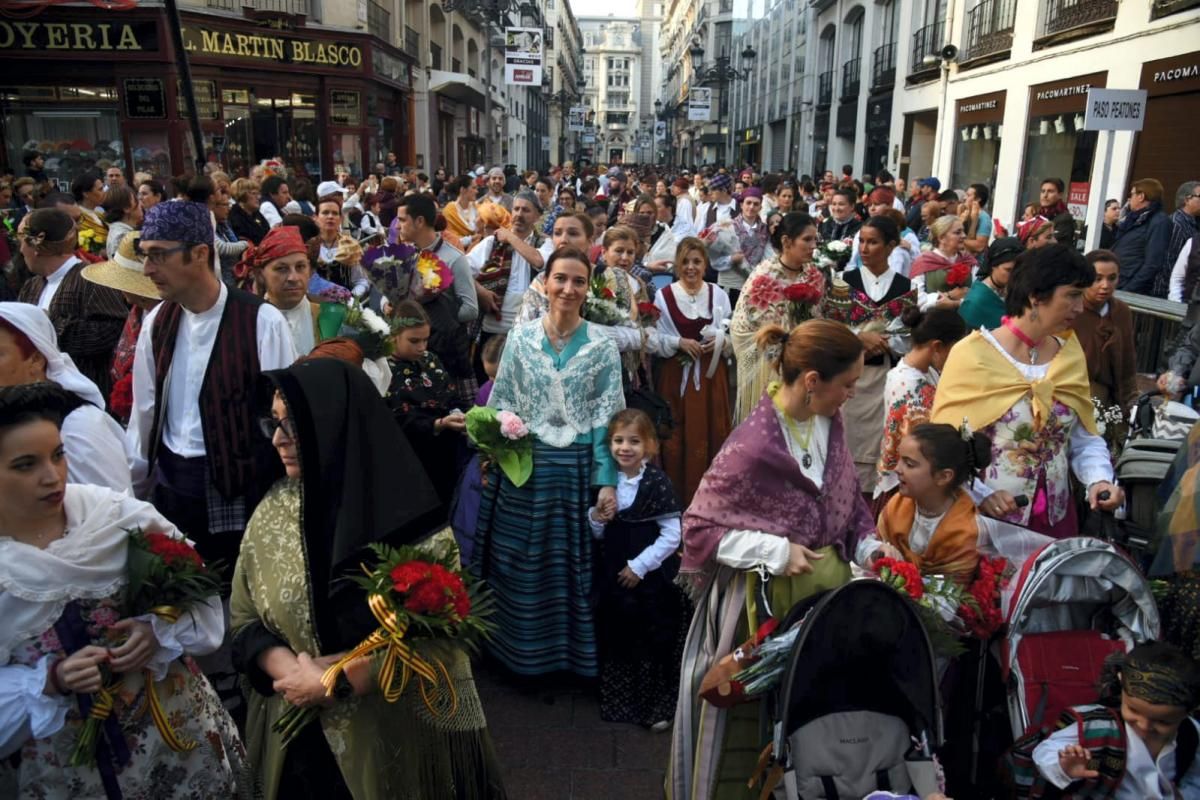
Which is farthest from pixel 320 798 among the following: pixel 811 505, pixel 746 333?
pixel 746 333

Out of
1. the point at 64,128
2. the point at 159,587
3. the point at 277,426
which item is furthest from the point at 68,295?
the point at 64,128

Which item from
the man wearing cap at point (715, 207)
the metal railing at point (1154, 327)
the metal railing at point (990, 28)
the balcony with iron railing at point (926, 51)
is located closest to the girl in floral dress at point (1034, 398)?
the metal railing at point (1154, 327)

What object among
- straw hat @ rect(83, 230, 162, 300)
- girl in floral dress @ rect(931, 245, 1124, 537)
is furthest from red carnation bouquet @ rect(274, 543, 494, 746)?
straw hat @ rect(83, 230, 162, 300)

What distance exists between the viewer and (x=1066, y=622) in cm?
314

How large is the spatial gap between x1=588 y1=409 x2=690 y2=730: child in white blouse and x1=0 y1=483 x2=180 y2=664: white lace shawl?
215 cm

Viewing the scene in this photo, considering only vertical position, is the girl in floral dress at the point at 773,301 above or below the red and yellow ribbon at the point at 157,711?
above

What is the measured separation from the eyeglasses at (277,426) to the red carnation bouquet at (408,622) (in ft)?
1.34

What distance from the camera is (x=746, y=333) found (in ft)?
20.1

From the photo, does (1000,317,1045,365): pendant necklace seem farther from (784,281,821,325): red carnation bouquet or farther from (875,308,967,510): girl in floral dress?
(784,281,821,325): red carnation bouquet

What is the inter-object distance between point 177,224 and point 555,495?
2028 millimetres

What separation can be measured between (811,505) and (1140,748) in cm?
126

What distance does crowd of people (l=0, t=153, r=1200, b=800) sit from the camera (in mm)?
2418

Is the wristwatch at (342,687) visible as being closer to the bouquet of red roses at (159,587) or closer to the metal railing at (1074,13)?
the bouquet of red roses at (159,587)

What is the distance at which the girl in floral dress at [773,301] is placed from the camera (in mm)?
6070
